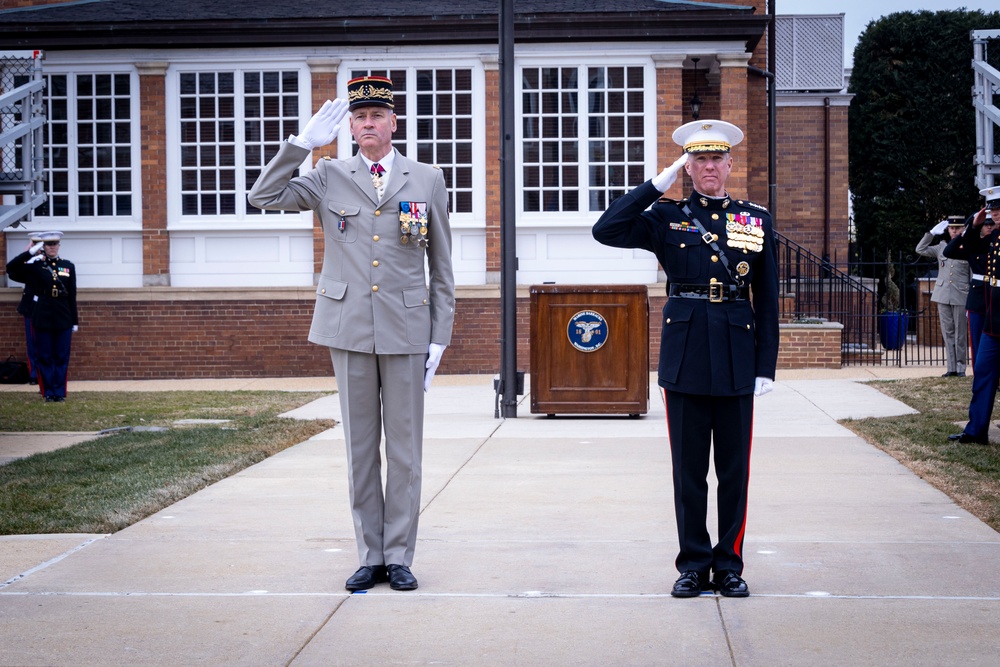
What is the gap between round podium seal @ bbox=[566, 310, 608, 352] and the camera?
11.9 metres

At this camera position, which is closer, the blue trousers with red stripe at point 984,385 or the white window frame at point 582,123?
the blue trousers with red stripe at point 984,385

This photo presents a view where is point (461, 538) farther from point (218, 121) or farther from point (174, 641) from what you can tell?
point (218, 121)

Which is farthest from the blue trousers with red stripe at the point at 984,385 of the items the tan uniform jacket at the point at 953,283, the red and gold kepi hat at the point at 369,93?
the tan uniform jacket at the point at 953,283

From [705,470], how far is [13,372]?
14.6 m

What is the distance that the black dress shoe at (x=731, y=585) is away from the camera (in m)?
5.36

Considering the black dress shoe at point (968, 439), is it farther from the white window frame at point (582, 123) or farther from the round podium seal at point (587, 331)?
the white window frame at point (582, 123)

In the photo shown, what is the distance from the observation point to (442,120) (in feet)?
60.2

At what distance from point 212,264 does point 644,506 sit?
39.7ft

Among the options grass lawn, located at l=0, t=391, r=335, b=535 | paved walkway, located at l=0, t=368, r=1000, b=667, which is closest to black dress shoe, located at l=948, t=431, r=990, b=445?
paved walkway, located at l=0, t=368, r=1000, b=667

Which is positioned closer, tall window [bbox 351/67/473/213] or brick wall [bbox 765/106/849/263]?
tall window [bbox 351/67/473/213]

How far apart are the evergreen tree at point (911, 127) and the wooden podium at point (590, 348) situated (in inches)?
1057

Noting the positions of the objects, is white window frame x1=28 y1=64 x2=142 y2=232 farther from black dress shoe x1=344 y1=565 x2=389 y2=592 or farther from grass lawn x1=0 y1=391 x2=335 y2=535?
black dress shoe x1=344 y1=565 x2=389 y2=592

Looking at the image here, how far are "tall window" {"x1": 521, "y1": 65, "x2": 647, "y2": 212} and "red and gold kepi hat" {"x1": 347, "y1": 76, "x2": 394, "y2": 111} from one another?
12928 millimetres

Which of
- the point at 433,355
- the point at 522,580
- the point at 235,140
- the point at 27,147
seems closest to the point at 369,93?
the point at 433,355
